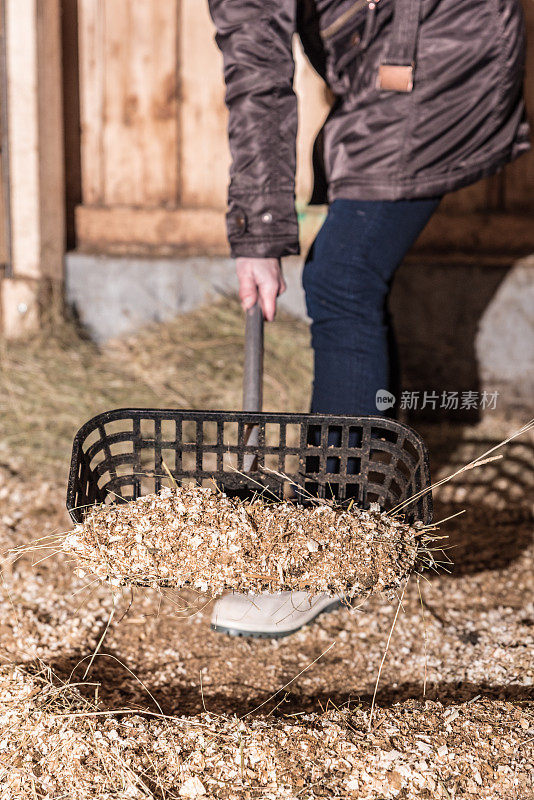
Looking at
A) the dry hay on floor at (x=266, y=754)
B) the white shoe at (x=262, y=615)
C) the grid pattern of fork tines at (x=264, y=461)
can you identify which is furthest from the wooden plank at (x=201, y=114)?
the dry hay on floor at (x=266, y=754)

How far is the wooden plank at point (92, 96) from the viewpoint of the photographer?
3047mm

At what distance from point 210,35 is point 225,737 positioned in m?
2.60

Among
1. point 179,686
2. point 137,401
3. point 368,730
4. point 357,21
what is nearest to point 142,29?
point 137,401

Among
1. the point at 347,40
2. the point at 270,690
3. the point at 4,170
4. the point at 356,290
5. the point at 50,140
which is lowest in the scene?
the point at 270,690

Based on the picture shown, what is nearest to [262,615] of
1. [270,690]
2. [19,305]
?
[270,690]

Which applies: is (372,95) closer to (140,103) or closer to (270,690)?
(270,690)

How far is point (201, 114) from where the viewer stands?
3078 millimetres

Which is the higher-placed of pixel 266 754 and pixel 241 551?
pixel 241 551

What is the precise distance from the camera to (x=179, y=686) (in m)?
1.46

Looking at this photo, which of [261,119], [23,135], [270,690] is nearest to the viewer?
[270,690]

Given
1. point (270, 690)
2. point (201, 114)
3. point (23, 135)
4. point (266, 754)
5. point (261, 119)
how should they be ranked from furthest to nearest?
point (201, 114) → point (23, 135) → point (261, 119) → point (270, 690) → point (266, 754)

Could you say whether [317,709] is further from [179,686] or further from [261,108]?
[261,108]

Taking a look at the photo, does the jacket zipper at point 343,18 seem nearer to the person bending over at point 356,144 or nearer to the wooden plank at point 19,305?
the person bending over at point 356,144

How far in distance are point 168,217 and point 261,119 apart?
1631mm
